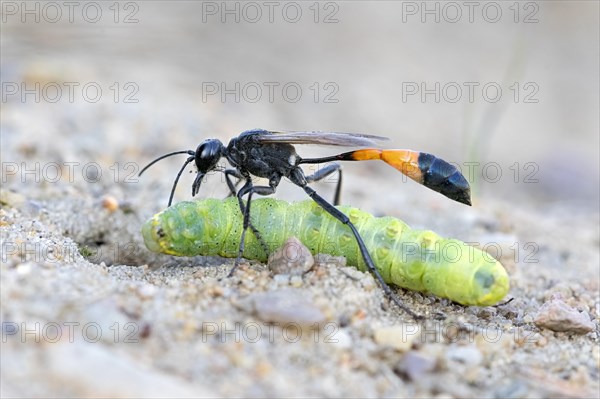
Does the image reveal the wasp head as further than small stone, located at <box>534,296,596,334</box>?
Yes

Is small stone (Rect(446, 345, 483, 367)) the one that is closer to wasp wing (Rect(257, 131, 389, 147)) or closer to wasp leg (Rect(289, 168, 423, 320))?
wasp leg (Rect(289, 168, 423, 320))

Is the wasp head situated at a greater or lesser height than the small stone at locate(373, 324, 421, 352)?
greater

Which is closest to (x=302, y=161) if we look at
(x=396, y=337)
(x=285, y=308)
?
(x=285, y=308)

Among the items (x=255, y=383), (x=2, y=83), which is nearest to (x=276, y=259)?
(x=255, y=383)

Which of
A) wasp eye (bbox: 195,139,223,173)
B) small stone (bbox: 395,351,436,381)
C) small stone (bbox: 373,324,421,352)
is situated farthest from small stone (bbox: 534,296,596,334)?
wasp eye (bbox: 195,139,223,173)

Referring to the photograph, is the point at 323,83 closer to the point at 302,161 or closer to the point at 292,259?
the point at 302,161

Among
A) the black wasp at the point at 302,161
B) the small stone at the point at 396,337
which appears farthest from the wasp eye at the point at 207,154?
the small stone at the point at 396,337

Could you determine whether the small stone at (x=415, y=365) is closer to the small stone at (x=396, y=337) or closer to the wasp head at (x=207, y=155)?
the small stone at (x=396, y=337)
